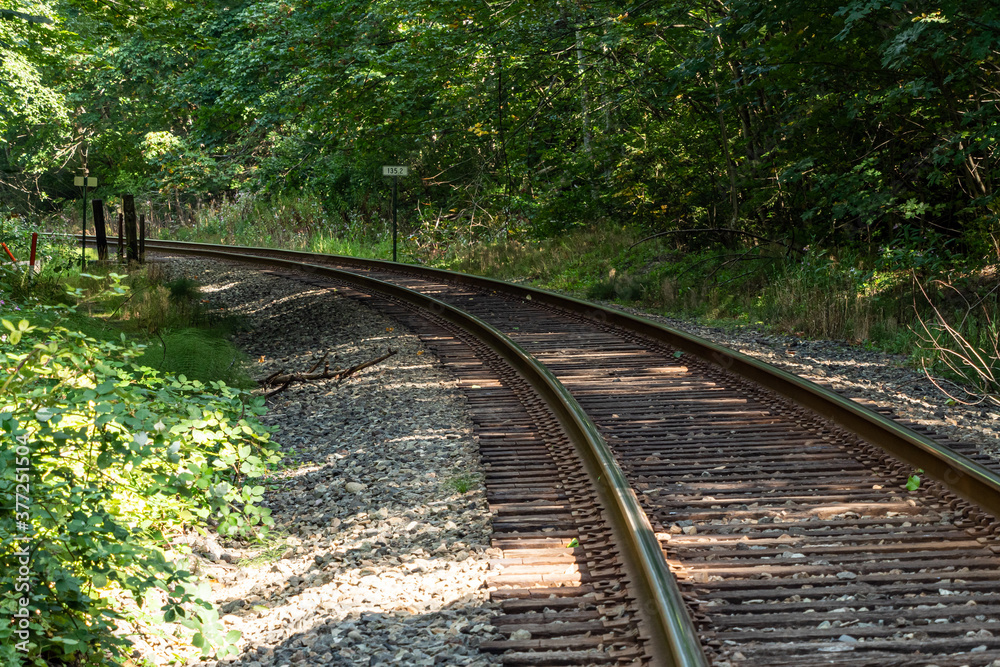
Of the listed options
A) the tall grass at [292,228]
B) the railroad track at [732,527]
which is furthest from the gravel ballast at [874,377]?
the tall grass at [292,228]

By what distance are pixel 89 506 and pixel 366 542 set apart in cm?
138

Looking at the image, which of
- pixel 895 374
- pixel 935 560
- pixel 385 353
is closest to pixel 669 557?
pixel 935 560

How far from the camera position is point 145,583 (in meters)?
3.12

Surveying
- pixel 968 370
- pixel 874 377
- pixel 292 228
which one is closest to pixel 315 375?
pixel 874 377

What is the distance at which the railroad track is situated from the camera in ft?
9.89

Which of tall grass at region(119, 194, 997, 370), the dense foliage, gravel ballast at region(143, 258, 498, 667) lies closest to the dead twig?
tall grass at region(119, 194, 997, 370)

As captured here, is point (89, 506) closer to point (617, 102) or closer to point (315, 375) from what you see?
point (315, 375)

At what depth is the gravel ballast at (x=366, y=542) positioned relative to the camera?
3283mm

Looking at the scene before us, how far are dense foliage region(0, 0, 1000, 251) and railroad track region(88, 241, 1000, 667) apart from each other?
4.08 m

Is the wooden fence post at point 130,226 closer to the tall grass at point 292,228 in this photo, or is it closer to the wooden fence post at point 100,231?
the wooden fence post at point 100,231

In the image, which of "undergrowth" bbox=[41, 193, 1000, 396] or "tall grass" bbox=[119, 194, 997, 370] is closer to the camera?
"undergrowth" bbox=[41, 193, 1000, 396]

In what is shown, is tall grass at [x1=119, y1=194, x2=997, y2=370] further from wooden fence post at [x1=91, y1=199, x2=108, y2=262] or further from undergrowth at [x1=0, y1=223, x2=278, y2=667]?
wooden fence post at [x1=91, y1=199, x2=108, y2=262]

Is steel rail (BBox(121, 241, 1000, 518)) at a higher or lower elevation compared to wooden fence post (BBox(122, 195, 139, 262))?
lower

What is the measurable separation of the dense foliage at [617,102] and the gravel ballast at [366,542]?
541cm
